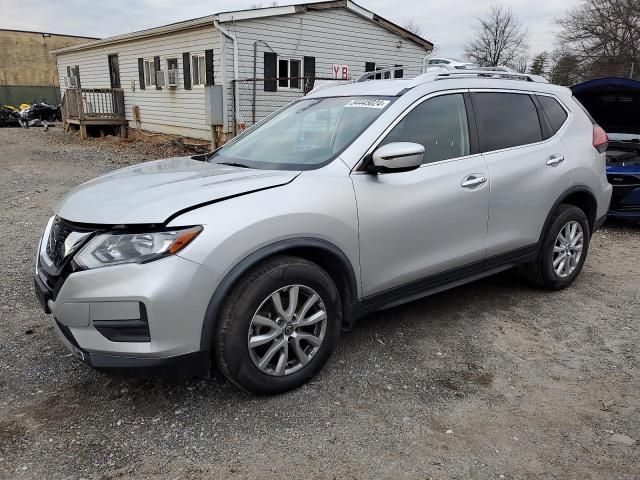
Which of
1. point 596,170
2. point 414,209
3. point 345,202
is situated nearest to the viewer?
point 345,202

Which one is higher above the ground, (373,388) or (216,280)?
(216,280)

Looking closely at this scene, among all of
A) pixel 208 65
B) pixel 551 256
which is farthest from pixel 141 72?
pixel 551 256

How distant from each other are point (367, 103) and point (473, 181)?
0.90 metres

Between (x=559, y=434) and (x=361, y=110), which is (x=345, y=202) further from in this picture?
(x=559, y=434)

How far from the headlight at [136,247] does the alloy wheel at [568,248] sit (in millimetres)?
3251

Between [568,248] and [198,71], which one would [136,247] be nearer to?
[568,248]

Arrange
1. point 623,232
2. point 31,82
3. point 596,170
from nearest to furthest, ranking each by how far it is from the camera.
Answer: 1. point 596,170
2. point 623,232
3. point 31,82

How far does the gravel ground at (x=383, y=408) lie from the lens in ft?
7.88

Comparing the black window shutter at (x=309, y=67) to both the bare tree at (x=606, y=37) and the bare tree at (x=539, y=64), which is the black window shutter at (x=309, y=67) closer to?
the bare tree at (x=606, y=37)

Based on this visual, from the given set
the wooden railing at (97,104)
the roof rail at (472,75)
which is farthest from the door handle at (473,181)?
the wooden railing at (97,104)

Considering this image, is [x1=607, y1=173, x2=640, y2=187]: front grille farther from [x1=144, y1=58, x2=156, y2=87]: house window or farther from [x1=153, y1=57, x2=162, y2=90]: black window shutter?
[x1=144, y1=58, x2=156, y2=87]: house window

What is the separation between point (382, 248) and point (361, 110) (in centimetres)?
96

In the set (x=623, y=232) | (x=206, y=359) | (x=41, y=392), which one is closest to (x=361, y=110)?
(x=206, y=359)

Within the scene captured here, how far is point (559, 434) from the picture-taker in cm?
262
